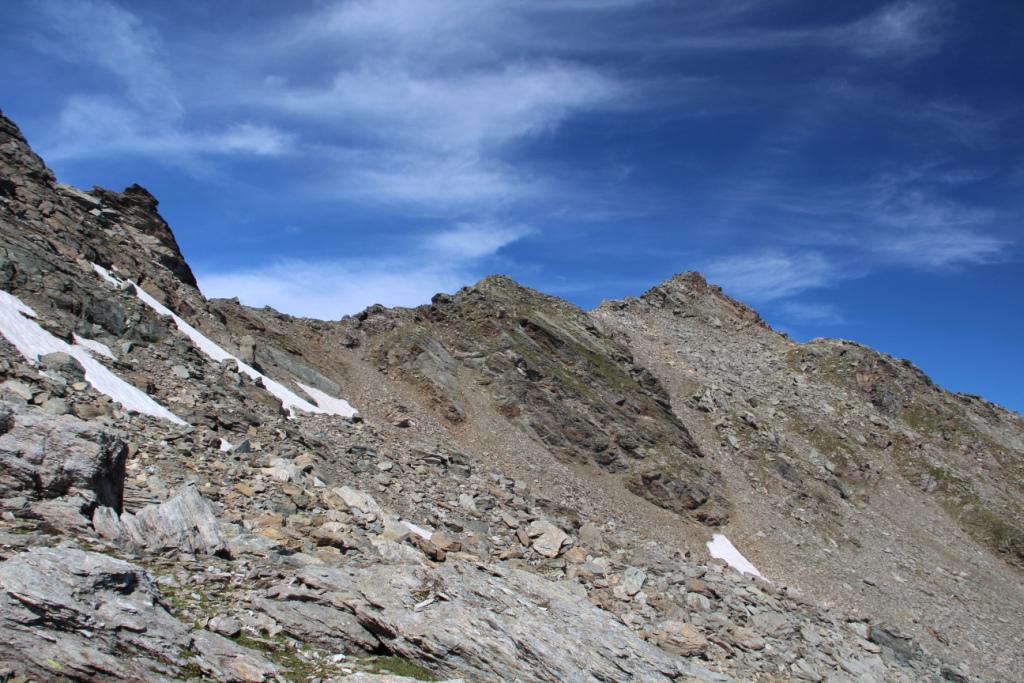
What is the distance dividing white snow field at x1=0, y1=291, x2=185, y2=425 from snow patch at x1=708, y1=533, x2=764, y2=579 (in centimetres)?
2983

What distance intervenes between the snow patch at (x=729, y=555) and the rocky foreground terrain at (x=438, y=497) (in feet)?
2.46

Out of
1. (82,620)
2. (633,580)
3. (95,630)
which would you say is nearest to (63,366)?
(82,620)

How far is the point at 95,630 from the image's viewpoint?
9.56m

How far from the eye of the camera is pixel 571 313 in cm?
6350

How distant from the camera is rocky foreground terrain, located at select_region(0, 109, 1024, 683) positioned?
12.0 meters

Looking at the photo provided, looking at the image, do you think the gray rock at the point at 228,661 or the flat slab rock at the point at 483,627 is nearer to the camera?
the gray rock at the point at 228,661

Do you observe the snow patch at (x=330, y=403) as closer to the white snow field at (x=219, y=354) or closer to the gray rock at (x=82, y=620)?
the white snow field at (x=219, y=354)

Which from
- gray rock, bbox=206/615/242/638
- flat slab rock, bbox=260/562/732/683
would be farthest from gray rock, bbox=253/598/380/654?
gray rock, bbox=206/615/242/638

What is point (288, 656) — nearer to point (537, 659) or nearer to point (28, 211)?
point (537, 659)

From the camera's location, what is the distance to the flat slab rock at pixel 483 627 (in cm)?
1264

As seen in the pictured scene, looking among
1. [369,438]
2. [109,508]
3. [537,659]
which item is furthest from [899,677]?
[109,508]

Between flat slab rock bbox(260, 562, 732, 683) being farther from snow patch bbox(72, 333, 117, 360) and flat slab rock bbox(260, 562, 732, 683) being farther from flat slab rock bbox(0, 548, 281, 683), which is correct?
snow patch bbox(72, 333, 117, 360)

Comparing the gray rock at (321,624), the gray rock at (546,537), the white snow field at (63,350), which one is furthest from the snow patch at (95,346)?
the gray rock at (546,537)

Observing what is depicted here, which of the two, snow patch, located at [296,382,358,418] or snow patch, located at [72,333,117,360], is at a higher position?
snow patch, located at [296,382,358,418]
